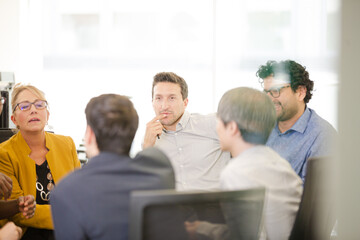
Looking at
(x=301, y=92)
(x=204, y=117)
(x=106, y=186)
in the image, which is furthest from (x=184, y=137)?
(x=106, y=186)

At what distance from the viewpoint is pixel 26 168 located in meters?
1.83

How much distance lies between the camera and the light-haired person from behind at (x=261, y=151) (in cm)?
118

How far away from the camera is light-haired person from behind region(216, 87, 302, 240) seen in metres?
1.18

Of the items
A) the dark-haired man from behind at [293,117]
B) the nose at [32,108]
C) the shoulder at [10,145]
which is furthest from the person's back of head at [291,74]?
the shoulder at [10,145]

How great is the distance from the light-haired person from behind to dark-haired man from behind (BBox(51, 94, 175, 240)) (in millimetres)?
306

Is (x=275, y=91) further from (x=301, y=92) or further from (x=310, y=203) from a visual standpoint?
(x=310, y=203)

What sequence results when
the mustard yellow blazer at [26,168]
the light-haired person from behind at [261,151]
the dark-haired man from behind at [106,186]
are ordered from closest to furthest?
1. the dark-haired man from behind at [106,186]
2. the light-haired person from behind at [261,151]
3. the mustard yellow blazer at [26,168]

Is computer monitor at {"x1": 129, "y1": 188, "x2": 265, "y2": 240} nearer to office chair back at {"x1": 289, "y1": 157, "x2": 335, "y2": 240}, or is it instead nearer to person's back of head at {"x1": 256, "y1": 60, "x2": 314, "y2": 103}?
office chair back at {"x1": 289, "y1": 157, "x2": 335, "y2": 240}

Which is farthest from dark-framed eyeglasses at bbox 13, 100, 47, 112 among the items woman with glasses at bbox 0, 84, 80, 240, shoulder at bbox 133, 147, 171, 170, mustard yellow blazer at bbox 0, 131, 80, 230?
shoulder at bbox 133, 147, 171, 170

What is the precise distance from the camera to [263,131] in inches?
50.4

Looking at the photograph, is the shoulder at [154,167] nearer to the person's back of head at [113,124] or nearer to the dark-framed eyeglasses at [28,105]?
the person's back of head at [113,124]

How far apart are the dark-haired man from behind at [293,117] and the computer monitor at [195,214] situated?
1000mm

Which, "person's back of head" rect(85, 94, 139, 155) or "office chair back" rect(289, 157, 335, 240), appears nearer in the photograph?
"person's back of head" rect(85, 94, 139, 155)

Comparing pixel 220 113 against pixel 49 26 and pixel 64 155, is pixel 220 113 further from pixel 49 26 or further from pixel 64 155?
pixel 49 26
